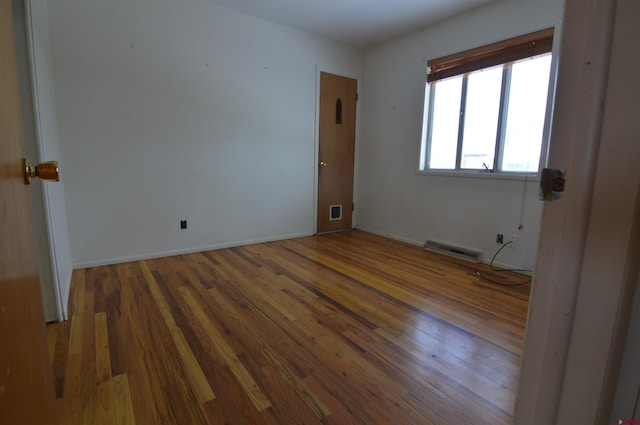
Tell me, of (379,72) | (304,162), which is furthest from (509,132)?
(304,162)

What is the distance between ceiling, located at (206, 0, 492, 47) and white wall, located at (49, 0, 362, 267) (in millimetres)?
195

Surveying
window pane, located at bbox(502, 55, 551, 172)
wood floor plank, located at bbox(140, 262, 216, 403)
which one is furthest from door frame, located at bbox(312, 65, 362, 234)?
wood floor plank, located at bbox(140, 262, 216, 403)

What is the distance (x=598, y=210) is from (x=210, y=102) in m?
3.48

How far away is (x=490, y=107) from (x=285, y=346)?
3059mm

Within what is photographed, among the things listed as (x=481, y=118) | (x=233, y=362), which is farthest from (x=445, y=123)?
(x=233, y=362)

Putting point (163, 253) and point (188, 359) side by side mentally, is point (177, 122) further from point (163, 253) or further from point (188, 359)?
point (188, 359)

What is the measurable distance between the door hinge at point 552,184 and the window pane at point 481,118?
3.08 m

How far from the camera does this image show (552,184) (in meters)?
0.48

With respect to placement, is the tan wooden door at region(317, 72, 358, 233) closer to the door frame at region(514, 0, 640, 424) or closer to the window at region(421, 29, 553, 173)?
the window at region(421, 29, 553, 173)

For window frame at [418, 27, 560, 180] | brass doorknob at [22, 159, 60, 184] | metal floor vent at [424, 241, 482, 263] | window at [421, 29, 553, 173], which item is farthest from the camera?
metal floor vent at [424, 241, 482, 263]

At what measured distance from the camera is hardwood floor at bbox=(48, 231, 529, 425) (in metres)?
1.28

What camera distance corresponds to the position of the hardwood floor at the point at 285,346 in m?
1.28

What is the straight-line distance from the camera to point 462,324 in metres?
1.98

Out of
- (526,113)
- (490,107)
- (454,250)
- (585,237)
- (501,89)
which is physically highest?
(501,89)
